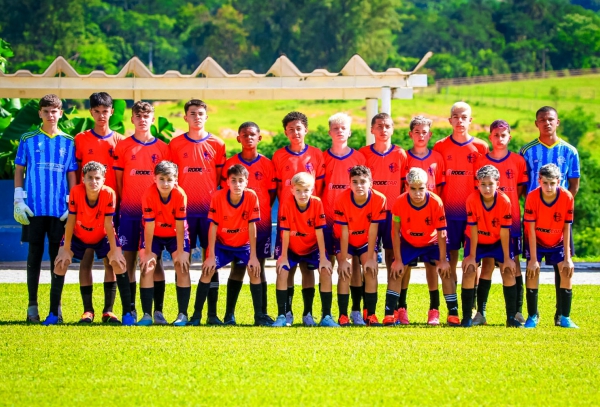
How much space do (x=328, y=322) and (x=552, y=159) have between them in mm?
2710

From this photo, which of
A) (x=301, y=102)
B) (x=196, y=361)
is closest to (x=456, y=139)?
(x=196, y=361)

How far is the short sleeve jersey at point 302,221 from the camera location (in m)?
9.71

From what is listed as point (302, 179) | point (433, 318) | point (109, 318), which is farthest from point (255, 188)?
point (433, 318)

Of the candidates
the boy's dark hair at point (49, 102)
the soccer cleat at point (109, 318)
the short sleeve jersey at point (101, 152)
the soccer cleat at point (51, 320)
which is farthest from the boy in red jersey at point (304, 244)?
the boy's dark hair at point (49, 102)

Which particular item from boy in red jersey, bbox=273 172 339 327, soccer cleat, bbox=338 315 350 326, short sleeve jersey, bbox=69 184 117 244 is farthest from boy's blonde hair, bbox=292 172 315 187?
short sleeve jersey, bbox=69 184 117 244

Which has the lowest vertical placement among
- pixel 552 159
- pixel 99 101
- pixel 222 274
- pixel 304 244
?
pixel 222 274

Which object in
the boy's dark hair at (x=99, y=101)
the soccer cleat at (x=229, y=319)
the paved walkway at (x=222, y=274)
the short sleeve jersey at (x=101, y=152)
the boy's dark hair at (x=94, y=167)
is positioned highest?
the boy's dark hair at (x=99, y=101)

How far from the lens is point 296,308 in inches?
444

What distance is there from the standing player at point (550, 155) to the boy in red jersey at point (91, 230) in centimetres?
397

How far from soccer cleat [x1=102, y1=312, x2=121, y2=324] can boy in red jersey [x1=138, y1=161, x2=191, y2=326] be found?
0.33 meters

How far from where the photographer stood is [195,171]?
10055 millimetres

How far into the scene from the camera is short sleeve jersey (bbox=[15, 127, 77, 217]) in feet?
32.8

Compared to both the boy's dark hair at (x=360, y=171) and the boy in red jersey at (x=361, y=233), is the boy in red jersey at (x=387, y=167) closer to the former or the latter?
the boy in red jersey at (x=361, y=233)

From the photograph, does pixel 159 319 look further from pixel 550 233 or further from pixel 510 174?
pixel 550 233
